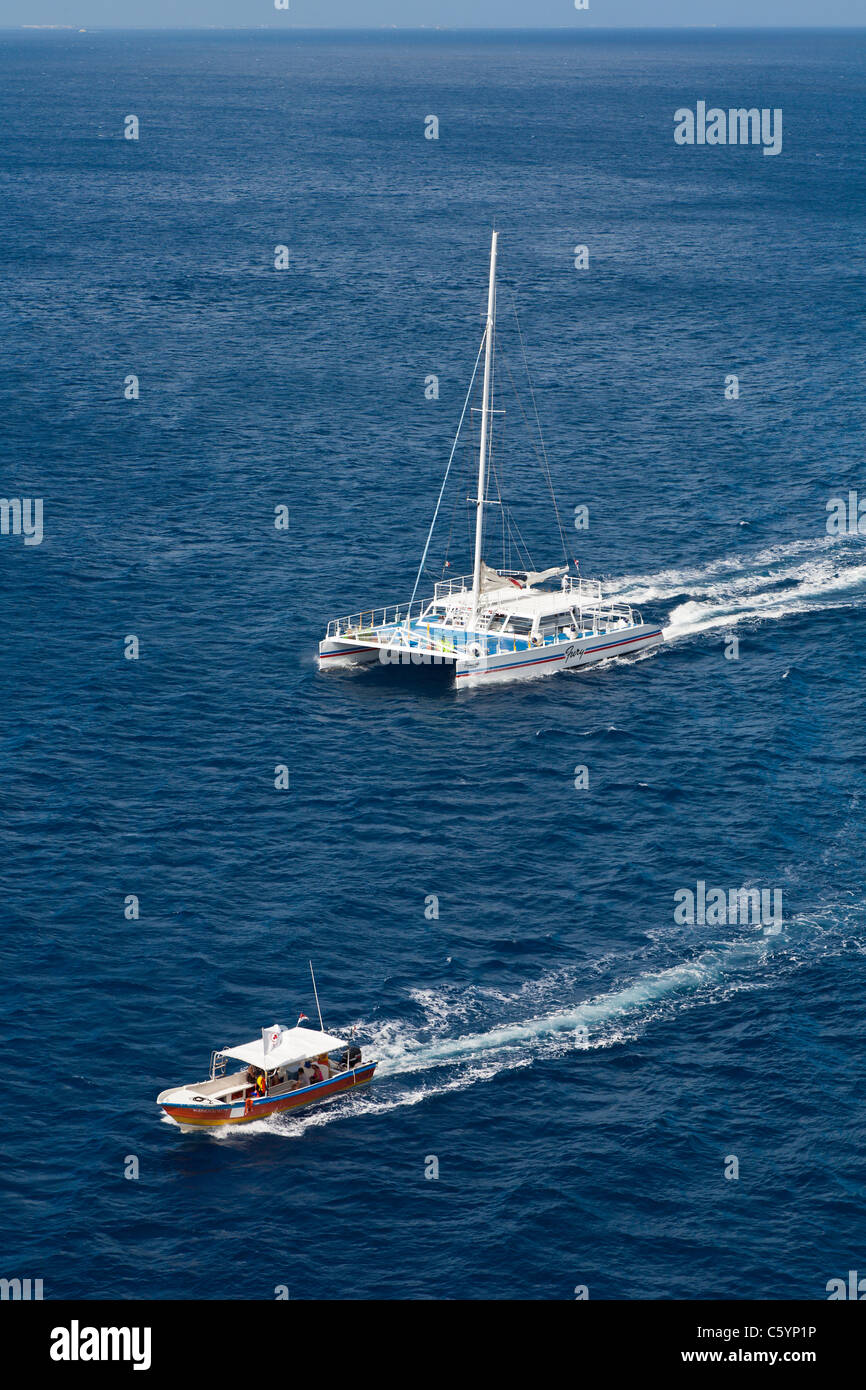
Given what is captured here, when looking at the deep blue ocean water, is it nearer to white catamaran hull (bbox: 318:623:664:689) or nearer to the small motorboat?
the small motorboat

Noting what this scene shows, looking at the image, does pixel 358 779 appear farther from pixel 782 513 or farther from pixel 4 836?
pixel 782 513

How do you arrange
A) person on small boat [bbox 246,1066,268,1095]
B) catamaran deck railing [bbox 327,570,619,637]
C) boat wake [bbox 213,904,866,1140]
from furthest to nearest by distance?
catamaran deck railing [bbox 327,570,619,637] < boat wake [bbox 213,904,866,1140] < person on small boat [bbox 246,1066,268,1095]

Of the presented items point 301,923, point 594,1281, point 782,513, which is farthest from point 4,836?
point 782,513

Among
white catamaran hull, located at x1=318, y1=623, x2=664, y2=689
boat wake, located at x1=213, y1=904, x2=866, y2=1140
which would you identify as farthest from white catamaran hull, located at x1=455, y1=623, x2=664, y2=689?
boat wake, located at x1=213, y1=904, x2=866, y2=1140

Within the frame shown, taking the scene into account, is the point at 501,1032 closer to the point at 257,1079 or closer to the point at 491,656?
the point at 257,1079

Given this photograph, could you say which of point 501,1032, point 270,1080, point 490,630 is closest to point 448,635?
point 490,630
